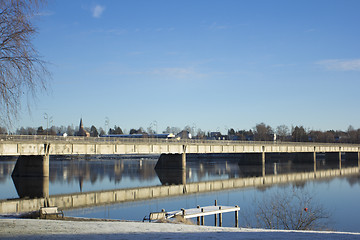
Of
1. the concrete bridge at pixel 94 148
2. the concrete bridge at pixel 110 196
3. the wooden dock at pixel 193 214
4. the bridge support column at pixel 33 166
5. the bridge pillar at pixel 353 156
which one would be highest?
the concrete bridge at pixel 94 148

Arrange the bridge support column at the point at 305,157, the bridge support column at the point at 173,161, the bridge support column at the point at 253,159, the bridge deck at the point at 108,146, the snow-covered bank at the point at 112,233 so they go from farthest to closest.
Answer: the bridge support column at the point at 305,157 → the bridge support column at the point at 253,159 → the bridge support column at the point at 173,161 → the bridge deck at the point at 108,146 → the snow-covered bank at the point at 112,233

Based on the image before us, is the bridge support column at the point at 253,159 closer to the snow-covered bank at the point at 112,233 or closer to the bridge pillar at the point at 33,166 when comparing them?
the bridge pillar at the point at 33,166

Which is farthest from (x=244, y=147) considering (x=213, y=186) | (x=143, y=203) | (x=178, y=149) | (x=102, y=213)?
(x=102, y=213)

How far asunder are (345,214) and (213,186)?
24.1m

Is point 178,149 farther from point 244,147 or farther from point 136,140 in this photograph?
point 244,147

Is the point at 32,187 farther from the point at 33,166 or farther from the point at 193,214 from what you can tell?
the point at 193,214

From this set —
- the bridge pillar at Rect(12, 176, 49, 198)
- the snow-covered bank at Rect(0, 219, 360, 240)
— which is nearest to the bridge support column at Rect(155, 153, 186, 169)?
the bridge pillar at Rect(12, 176, 49, 198)

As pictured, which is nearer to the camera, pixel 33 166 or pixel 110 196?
pixel 110 196

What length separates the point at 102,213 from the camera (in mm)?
35844

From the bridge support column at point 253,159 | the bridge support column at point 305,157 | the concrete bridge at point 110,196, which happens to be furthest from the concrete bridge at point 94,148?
the bridge support column at point 305,157

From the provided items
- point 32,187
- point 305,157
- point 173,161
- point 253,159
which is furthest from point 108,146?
point 305,157

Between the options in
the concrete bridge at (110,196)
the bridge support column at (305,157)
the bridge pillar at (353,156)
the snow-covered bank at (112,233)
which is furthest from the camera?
the bridge pillar at (353,156)

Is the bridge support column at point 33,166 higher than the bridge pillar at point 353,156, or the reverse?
the bridge support column at point 33,166

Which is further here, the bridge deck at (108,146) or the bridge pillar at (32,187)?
the bridge deck at (108,146)
